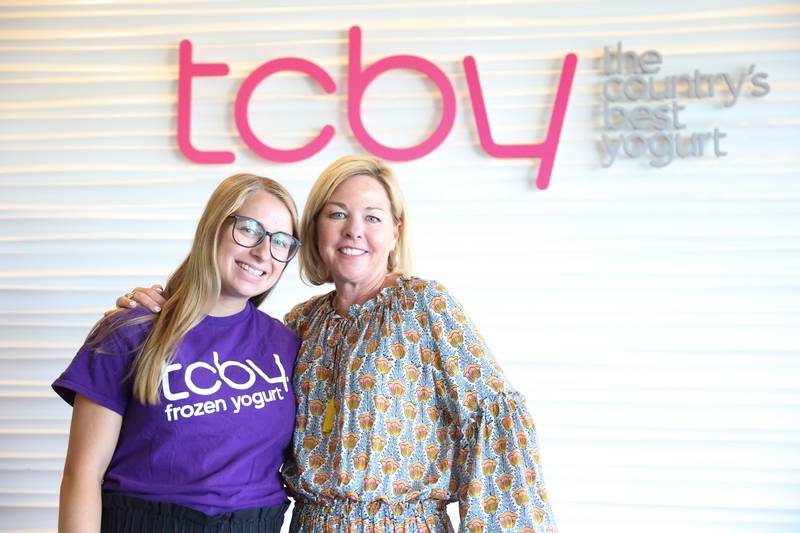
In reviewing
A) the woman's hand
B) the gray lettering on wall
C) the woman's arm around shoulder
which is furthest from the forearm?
the gray lettering on wall

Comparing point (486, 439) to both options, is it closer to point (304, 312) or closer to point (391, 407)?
point (391, 407)

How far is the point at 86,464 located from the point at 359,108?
7.04ft

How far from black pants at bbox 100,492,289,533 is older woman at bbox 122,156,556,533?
21cm

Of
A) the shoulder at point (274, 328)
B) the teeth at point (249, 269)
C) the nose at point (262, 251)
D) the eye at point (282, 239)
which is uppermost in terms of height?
the eye at point (282, 239)

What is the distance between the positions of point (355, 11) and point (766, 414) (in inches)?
99.0

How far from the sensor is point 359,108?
11.8ft

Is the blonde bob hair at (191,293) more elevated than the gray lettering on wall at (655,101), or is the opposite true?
the gray lettering on wall at (655,101)

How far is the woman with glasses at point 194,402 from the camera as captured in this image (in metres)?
1.87

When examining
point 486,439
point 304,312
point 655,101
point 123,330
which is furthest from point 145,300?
point 655,101

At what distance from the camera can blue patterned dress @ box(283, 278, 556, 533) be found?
1.93 metres

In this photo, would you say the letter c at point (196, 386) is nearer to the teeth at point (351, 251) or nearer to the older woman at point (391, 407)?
the older woman at point (391, 407)

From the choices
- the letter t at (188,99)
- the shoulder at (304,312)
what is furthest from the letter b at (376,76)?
the shoulder at (304,312)

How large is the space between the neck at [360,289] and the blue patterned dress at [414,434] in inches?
2.9

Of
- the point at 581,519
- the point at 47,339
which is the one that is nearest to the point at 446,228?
the point at 581,519
